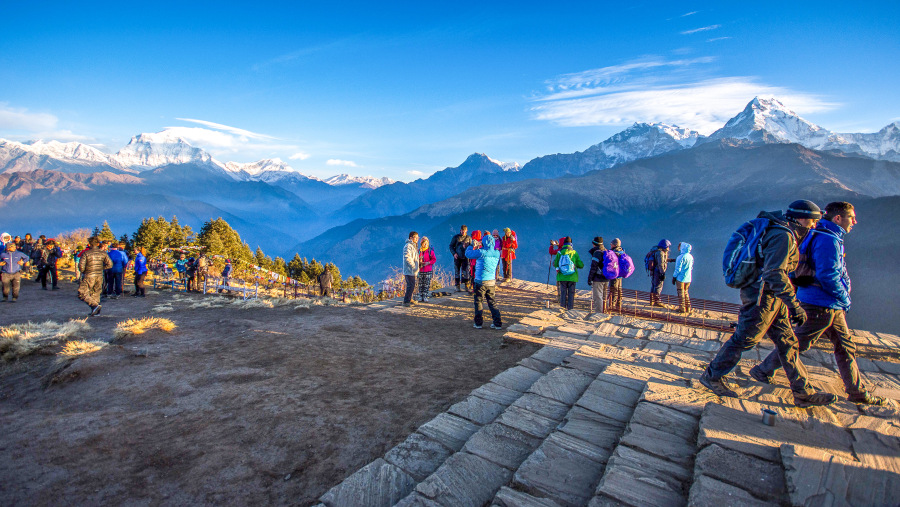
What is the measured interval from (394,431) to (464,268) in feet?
30.0

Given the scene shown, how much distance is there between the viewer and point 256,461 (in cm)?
350

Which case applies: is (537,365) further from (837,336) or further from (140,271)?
(140,271)

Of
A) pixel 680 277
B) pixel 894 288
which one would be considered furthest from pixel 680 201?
pixel 680 277

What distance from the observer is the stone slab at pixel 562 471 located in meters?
2.64

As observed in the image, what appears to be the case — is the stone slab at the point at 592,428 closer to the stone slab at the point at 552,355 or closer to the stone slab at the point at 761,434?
the stone slab at the point at 761,434

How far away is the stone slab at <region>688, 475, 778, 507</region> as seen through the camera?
2.29m

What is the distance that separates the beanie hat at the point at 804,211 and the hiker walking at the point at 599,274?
477 centimetres

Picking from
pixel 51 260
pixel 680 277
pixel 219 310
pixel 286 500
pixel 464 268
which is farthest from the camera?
pixel 51 260

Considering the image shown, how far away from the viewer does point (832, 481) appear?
2.44m

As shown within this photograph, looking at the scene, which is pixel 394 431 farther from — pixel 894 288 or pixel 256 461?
pixel 894 288

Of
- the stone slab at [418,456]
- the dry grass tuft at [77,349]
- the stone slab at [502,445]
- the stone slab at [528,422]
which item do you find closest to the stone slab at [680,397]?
the stone slab at [528,422]

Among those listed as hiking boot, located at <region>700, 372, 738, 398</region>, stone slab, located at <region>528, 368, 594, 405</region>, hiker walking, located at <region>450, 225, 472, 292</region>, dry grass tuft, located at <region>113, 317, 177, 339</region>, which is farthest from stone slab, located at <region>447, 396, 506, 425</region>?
hiker walking, located at <region>450, 225, 472, 292</region>

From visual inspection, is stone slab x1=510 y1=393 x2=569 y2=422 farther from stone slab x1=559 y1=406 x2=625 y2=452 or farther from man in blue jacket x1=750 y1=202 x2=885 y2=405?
man in blue jacket x1=750 y1=202 x2=885 y2=405

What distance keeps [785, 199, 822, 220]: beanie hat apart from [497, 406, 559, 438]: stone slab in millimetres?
3496
